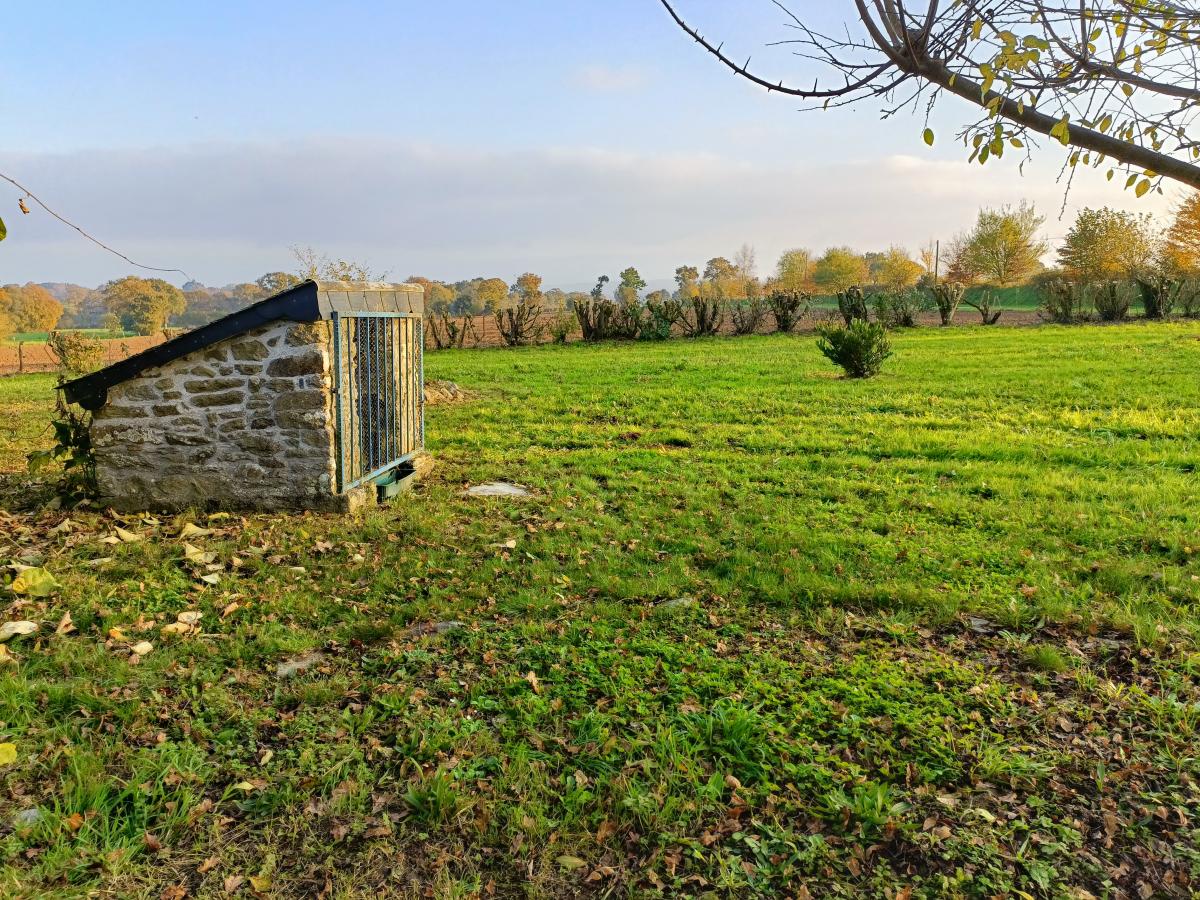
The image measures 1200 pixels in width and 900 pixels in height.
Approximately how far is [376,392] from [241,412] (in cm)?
141

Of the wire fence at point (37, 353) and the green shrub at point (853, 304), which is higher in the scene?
the green shrub at point (853, 304)

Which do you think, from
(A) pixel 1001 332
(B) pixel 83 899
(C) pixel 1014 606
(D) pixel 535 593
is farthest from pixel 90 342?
(A) pixel 1001 332

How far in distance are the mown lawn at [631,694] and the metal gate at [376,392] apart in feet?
2.07

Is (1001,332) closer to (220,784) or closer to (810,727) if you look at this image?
(810,727)

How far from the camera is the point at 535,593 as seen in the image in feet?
15.3

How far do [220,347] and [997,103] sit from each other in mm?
5631

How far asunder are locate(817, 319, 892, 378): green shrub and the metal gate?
28.4ft

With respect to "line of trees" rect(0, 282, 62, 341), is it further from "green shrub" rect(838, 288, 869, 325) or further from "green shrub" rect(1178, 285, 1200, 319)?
"green shrub" rect(1178, 285, 1200, 319)

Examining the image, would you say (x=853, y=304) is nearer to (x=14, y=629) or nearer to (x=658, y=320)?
(x=658, y=320)

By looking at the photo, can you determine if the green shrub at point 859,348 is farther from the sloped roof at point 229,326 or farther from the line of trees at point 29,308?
the line of trees at point 29,308

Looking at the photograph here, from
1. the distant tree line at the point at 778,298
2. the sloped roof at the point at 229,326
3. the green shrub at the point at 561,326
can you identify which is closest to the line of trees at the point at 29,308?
the distant tree line at the point at 778,298

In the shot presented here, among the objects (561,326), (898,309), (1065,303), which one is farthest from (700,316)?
(1065,303)

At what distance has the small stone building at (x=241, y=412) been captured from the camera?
19.3 feet

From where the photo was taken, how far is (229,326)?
582cm
